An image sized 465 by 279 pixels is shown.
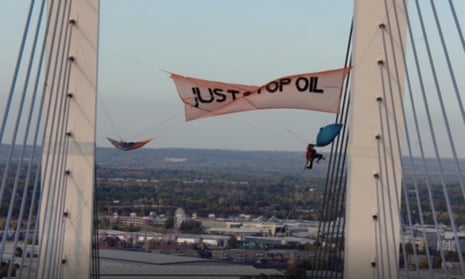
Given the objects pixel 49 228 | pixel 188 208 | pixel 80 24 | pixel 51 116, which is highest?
pixel 188 208

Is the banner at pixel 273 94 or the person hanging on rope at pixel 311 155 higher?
the banner at pixel 273 94

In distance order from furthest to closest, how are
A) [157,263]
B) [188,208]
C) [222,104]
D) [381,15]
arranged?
[188,208], [157,263], [222,104], [381,15]

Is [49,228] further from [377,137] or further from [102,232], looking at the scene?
[102,232]

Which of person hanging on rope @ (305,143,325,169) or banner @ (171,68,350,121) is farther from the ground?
banner @ (171,68,350,121)

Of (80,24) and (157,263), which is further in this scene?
(157,263)

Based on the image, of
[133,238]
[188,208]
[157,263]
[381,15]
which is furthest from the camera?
[188,208]

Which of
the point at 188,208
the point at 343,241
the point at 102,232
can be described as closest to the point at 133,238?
the point at 102,232

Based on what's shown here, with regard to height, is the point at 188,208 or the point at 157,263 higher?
the point at 188,208
